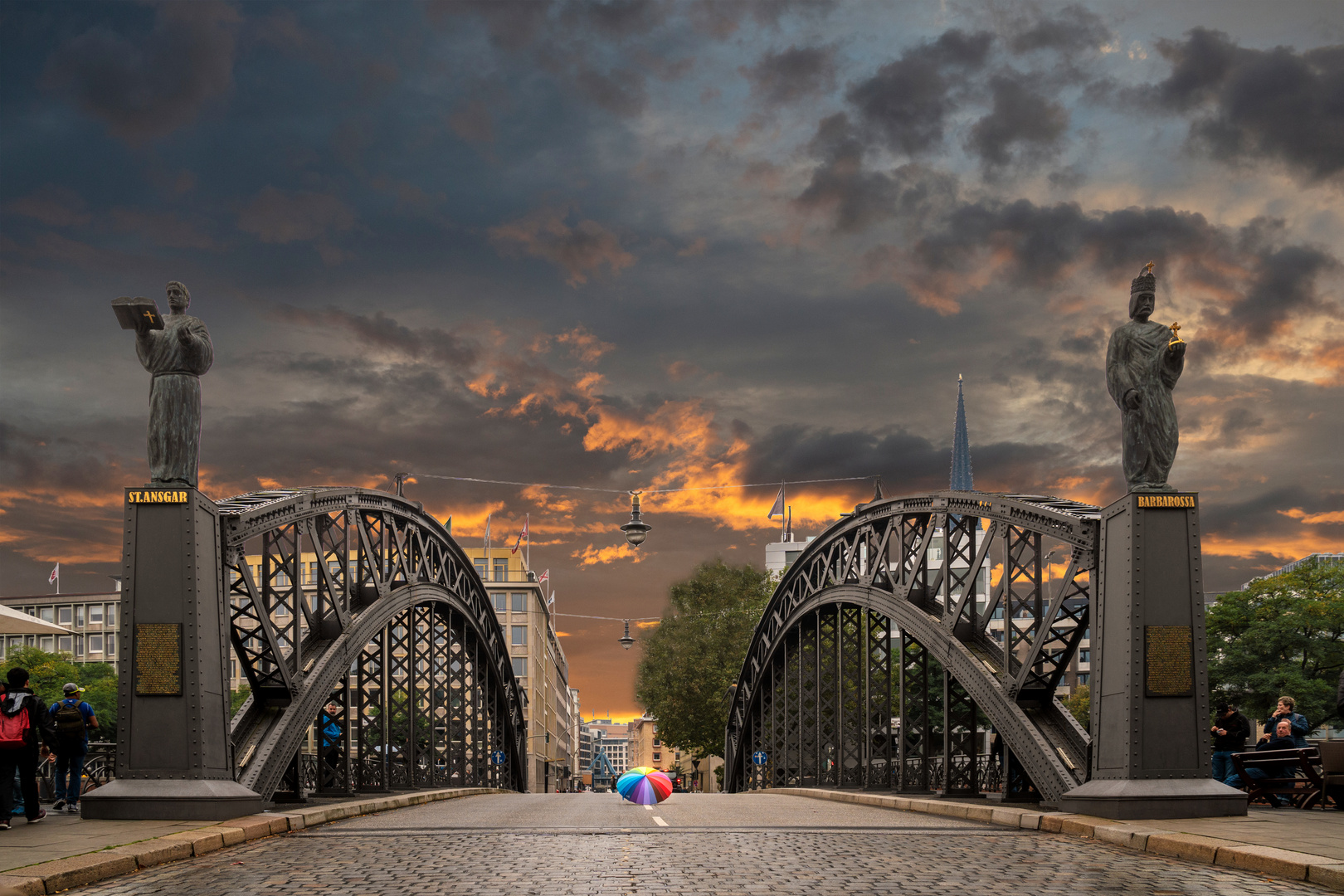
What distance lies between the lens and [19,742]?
13.0 meters

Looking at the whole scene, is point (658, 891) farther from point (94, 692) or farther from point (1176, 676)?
point (94, 692)

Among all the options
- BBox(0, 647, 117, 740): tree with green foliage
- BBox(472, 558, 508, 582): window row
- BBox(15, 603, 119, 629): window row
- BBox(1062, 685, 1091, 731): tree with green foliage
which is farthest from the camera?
BBox(15, 603, 119, 629): window row

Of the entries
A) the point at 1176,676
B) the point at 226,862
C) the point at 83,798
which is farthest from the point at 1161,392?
the point at 83,798

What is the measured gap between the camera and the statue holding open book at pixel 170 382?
15000mm

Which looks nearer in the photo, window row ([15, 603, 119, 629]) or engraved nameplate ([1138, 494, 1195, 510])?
engraved nameplate ([1138, 494, 1195, 510])

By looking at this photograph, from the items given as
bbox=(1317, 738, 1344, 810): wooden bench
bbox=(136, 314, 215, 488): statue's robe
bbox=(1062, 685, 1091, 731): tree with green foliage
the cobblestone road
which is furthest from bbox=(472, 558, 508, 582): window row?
bbox=(1317, 738, 1344, 810): wooden bench

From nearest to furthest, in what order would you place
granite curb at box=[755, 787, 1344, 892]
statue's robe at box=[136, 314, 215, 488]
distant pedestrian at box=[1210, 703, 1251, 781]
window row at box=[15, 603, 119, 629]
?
granite curb at box=[755, 787, 1344, 892] < statue's robe at box=[136, 314, 215, 488] < distant pedestrian at box=[1210, 703, 1251, 781] < window row at box=[15, 603, 119, 629]

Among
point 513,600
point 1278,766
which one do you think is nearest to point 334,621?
point 1278,766

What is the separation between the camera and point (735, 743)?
1789 inches

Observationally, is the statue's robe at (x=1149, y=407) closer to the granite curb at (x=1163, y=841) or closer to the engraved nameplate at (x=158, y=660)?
the granite curb at (x=1163, y=841)

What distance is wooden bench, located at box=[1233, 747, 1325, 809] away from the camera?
15539mm

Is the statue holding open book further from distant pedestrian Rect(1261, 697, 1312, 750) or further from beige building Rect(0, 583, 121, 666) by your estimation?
beige building Rect(0, 583, 121, 666)

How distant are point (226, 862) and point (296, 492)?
8608 mm

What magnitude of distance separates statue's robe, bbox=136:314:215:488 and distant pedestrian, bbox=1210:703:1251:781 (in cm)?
1494
